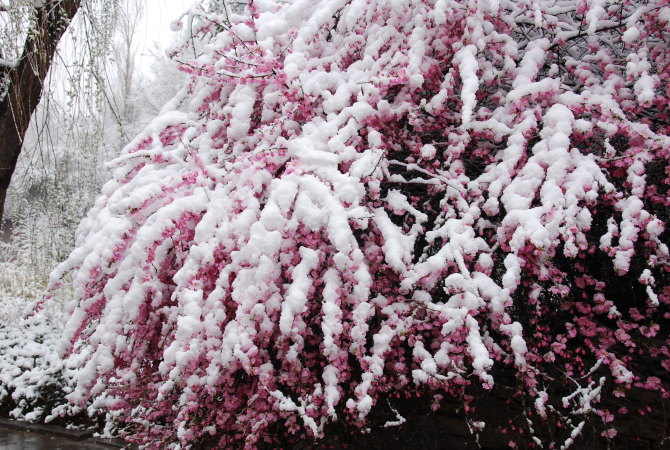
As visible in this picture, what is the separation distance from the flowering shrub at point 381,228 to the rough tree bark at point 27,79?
717 millimetres

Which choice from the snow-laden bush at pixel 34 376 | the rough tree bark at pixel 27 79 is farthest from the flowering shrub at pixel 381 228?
the snow-laden bush at pixel 34 376

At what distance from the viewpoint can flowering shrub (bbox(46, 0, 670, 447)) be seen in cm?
215

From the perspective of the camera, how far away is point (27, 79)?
3004mm

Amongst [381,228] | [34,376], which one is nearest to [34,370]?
[34,376]

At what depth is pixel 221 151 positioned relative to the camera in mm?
2793

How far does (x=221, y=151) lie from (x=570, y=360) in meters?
2.28

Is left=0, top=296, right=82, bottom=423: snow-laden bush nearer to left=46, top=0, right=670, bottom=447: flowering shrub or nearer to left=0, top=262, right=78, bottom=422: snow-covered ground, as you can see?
left=0, top=262, right=78, bottom=422: snow-covered ground

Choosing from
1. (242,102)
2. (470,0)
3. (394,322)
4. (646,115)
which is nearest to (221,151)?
(242,102)

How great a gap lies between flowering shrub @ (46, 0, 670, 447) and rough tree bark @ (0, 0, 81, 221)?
2.35 ft

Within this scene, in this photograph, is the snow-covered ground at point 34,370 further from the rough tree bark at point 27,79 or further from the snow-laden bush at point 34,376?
the rough tree bark at point 27,79

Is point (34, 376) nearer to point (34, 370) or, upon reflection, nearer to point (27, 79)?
point (34, 370)

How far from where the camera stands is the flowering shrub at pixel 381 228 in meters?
2.15

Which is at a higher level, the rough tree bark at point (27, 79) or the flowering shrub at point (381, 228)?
the rough tree bark at point (27, 79)

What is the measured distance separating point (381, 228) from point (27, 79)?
240 centimetres
